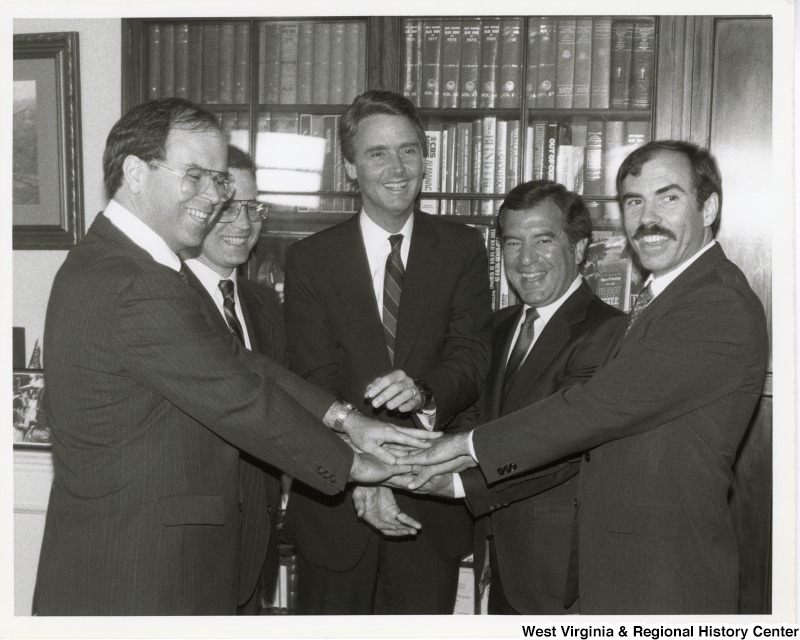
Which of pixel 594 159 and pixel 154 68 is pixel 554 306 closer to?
pixel 594 159

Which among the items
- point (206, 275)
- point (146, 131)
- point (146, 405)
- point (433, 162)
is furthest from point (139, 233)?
point (433, 162)

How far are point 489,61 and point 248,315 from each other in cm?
160

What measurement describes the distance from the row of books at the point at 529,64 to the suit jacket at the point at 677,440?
1.55 m

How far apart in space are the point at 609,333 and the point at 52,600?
177 cm

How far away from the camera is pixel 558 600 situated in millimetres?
2494

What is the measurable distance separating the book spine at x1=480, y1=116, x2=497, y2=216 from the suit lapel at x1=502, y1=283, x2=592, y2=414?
40.4 inches

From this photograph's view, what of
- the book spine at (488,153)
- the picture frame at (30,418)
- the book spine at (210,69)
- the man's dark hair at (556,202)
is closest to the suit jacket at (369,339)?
the man's dark hair at (556,202)

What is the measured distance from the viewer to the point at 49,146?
3529mm

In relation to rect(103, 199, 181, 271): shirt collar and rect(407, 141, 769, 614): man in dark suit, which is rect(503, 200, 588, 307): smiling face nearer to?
rect(407, 141, 769, 614): man in dark suit

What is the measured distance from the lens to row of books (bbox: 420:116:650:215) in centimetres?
352

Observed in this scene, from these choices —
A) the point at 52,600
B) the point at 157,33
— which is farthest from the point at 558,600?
the point at 157,33

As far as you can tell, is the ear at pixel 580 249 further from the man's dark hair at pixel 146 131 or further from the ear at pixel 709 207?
the man's dark hair at pixel 146 131
